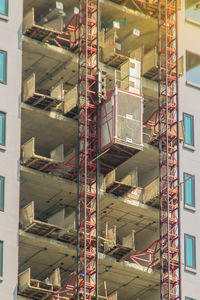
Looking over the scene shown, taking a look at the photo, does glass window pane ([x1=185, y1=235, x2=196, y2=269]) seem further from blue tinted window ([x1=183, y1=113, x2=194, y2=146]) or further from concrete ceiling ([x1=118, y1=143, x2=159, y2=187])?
blue tinted window ([x1=183, y1=113, x2=194, y2=146])

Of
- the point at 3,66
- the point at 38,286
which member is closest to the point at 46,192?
the point at 38,286

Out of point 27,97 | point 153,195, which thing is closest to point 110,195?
point 153,195

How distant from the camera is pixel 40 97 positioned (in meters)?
92.7

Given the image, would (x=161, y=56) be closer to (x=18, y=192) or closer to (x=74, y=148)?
(x=74, y=148)

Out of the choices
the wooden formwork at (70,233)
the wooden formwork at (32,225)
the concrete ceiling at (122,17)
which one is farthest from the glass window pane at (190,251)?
the concrete ceiling at (122,17)

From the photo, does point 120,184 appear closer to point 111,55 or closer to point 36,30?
point 111,55

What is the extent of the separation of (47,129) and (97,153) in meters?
4.64

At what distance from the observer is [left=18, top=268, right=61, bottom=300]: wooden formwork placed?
87438 millimetres

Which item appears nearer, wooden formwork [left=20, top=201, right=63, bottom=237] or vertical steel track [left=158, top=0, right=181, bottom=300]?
wooden formwork [left=20, top=201, right=63, bottom=237]

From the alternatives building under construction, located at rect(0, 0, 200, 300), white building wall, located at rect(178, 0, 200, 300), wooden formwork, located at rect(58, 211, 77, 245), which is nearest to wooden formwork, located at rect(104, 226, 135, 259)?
building under construction, located at rect(0, 0, 200, 300)

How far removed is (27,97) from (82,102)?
17.4 ft

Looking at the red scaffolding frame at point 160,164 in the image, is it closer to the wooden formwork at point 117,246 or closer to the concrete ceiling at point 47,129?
the wooden formwork at point 117,246

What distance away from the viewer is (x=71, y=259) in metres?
94.3

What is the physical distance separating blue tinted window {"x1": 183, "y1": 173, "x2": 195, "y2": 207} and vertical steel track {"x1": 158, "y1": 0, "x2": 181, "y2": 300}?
94 centimetres
